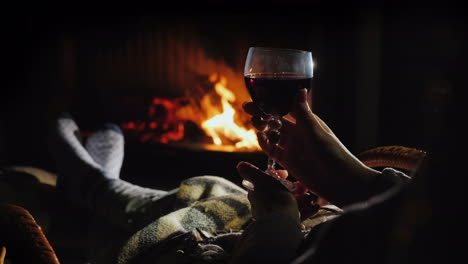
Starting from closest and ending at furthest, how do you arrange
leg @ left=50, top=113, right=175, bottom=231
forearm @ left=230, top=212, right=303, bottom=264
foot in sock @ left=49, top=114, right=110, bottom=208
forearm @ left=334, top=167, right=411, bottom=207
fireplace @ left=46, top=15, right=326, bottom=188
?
forearm @ left=230, top=212, right=303, bottom=264
forearm @ left=334, top=167, right=411, bottom=207
leg @ left=50, top=113, right=175, bottom=231
foot in sock @ left=49, top=114, right=110, bottom=208
fireplace @ left=46, top=15, right=326, bottom=188

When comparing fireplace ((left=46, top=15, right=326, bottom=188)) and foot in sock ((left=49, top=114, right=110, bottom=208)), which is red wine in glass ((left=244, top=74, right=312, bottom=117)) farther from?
fireplace ((left=46, top=15, right=326, bottom=188))

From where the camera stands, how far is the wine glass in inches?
39.3

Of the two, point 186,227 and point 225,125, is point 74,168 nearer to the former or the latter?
point 186,227

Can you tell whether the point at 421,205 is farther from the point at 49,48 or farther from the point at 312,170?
the point at 49,48

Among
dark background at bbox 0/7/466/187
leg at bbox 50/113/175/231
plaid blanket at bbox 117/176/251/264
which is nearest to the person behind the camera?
plaid blanket at bbox 117/176/251/264

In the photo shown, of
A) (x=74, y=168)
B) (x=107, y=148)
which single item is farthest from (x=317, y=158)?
(x=107, y=148)

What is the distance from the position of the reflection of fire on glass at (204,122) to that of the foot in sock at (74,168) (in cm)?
96

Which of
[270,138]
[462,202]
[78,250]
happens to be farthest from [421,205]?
[78,250]

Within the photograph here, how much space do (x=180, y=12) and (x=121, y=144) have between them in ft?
3.25

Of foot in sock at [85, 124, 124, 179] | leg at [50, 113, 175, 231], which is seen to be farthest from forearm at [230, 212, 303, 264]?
foot in sock at [85, 124, 124, 179]

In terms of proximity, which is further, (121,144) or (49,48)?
(49,48)

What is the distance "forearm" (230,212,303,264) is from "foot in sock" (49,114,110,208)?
3.50ft

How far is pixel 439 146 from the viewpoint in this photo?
41 cm

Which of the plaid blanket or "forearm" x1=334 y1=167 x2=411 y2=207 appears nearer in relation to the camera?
"forearm" x1=334 y1=167 x2=411 y2=207
